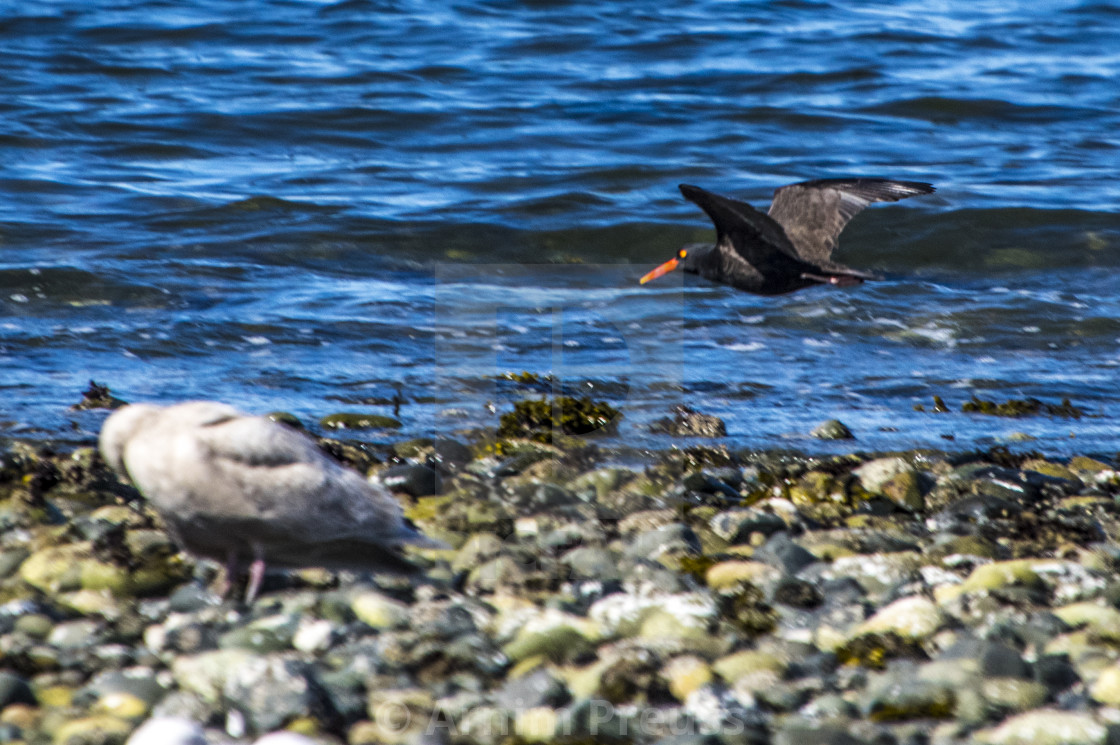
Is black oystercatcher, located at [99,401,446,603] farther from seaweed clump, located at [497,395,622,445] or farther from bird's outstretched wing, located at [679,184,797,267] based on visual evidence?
bird's outstretched wing, located at [679,184,797,267]

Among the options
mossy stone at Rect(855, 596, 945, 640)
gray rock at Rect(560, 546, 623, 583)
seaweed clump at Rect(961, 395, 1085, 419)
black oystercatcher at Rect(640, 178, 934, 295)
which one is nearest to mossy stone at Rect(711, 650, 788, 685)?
mossy stone at Rect(855, 596, 945, 640)

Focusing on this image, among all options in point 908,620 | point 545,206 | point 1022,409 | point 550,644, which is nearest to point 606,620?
point 550,644

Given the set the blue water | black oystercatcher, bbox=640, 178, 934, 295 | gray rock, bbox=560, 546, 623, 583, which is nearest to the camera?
gray rock, bbox=560, 546, 623, 583

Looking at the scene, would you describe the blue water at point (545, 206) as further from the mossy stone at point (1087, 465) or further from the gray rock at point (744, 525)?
the gray rock at point (744, 525)

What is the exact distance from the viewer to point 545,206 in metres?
12.0

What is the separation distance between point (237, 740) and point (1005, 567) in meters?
Result: 2.62

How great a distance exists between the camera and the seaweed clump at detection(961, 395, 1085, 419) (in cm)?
687

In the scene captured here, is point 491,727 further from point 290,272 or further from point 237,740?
point 290,272

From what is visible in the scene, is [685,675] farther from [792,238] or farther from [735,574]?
[792,238]

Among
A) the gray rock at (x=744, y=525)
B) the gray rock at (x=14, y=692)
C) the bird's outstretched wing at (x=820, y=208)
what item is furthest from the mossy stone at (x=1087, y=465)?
the gray rock at (x=14, y=692)

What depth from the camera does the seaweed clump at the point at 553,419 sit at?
247 inches

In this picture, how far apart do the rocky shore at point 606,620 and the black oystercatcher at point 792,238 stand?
145cm

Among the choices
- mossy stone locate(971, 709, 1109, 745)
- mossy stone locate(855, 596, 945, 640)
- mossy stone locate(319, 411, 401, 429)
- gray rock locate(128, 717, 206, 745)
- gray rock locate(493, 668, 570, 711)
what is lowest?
mossy stone locate(319, 411, 401, 429)

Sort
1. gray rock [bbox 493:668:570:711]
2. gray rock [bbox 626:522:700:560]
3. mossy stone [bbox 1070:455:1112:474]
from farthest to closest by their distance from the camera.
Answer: mossy stone [bbox 1070:455:1112:474], gray rock [bbox 626:522:700:560], gray rock [bbox 493:668:570:711]
